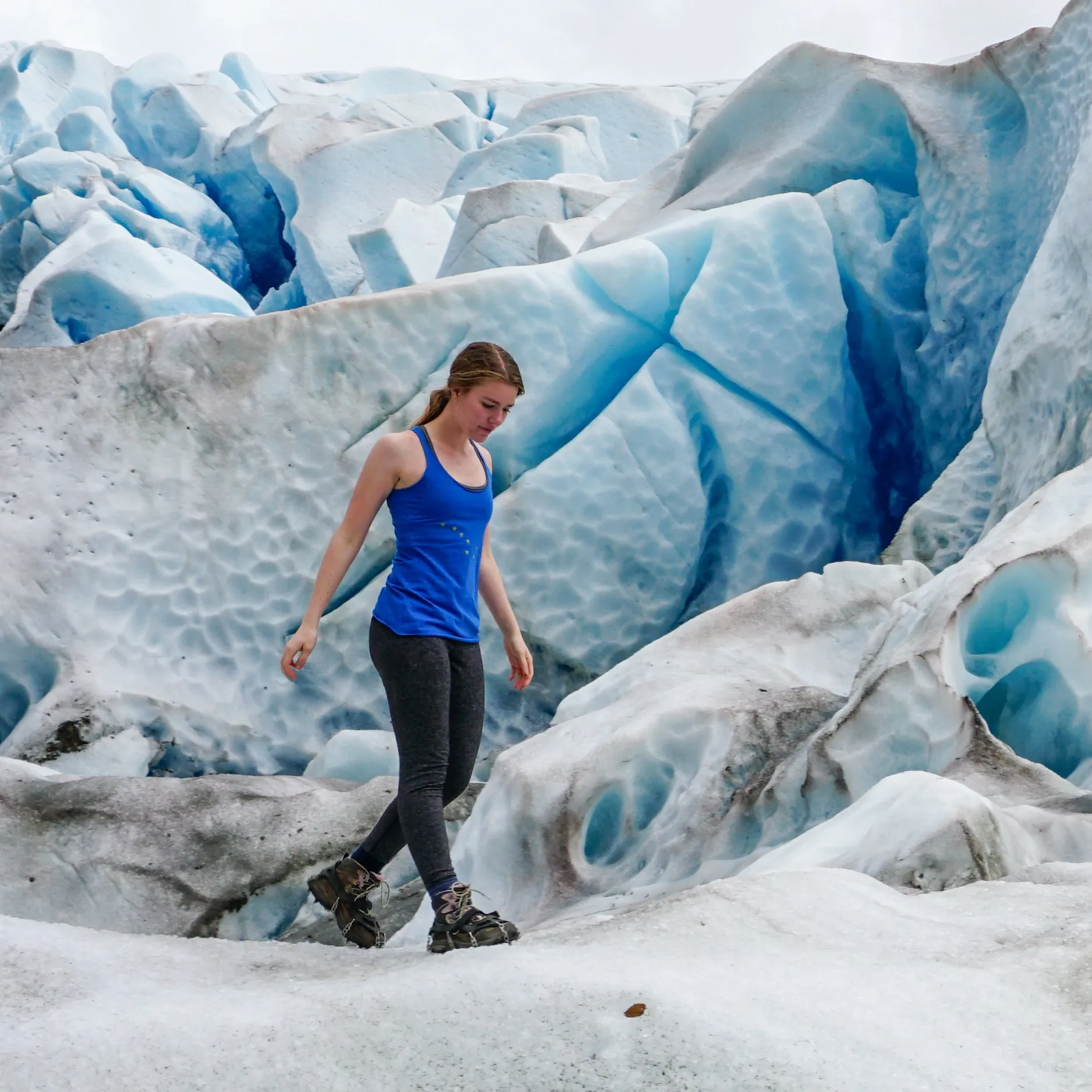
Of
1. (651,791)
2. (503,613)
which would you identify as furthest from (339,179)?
(503,613)

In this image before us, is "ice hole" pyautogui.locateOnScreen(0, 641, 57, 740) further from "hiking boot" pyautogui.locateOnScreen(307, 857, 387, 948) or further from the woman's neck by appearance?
the woman's neck

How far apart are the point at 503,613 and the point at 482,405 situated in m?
0.42

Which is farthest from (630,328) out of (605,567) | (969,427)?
(969,427)

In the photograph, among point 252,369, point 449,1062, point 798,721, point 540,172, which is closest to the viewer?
point 449,1062

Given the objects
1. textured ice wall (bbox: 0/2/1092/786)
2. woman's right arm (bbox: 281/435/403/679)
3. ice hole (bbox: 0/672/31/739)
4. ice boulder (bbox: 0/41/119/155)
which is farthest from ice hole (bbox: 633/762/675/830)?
ice boulder (bbox: 0/41/119/155)

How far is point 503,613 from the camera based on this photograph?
2.30 metres

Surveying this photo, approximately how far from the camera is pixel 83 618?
4.38 meters

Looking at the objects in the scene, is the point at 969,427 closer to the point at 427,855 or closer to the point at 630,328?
the point at 630,328

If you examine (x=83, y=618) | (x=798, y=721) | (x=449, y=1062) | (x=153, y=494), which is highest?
(x=449, y=1062)

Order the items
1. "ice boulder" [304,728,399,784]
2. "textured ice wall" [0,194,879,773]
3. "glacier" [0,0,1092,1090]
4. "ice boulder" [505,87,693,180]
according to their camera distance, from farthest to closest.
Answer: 1. "ice boulder" [505,87,693,180]
2. "textured ice wall" [0,194,879,773]
3. "ice boulder" [304,728,399,784]
4. "glacier" [0,0,1092,1090]

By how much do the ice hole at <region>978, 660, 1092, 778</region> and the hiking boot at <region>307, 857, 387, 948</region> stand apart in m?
1.69

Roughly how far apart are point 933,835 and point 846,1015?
0.70 m

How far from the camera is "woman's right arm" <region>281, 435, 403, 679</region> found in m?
2.02

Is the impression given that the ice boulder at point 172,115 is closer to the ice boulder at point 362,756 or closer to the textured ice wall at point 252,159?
the textured ice wall at point 252,159
